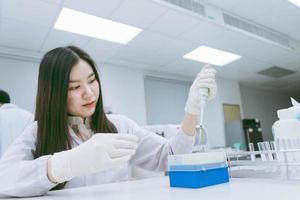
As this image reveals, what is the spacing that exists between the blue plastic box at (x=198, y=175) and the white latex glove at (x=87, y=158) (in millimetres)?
186

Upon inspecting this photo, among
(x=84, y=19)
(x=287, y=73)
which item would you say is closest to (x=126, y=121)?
(x=84, y=19)

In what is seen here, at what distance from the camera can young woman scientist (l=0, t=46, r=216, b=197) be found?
29.5 inches

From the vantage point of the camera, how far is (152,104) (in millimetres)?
5586

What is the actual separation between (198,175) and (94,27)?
335 centimetres

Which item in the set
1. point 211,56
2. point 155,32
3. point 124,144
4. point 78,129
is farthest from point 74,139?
point 211,56

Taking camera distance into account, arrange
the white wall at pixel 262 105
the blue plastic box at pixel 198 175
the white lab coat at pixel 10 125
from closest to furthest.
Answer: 1. the blue plastic box at pixel 198 175
2. the white lab coat at pixel 10 125
3. the white wall at pixel 262 105

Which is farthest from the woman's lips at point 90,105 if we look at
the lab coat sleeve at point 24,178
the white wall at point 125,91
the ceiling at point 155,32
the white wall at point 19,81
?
the white wall at point 125,91

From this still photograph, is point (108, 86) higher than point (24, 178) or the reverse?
higher

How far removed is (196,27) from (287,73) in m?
4.03

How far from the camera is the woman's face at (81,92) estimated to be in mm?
1055

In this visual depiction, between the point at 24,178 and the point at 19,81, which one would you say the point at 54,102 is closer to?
the point at 24,178

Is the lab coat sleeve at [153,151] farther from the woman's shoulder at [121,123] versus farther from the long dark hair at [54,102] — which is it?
the long dark hair at [54,102]

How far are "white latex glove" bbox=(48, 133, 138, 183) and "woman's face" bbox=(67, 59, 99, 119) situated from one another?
12.5 inches

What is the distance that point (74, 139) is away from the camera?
1.09 m
